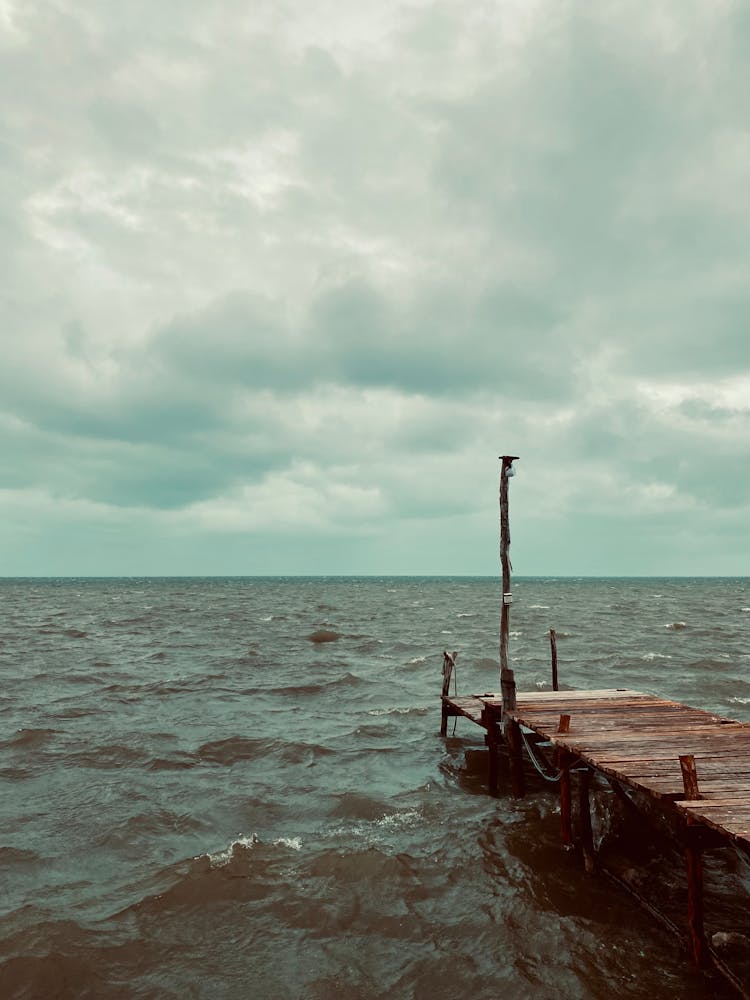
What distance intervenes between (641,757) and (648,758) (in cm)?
10

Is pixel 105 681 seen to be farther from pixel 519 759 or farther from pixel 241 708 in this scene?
pixel 519 759

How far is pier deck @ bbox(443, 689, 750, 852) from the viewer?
7.60 meters

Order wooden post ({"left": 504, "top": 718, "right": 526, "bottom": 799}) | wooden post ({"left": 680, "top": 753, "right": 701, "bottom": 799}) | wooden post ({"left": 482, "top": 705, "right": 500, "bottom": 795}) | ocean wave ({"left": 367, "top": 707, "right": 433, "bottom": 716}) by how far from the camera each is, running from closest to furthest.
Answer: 1. wooden post ({"left": 680, "top": 753, "right": 701, "bottom": 799})
2. wooden post ({"left": 504, "top": 718, "right": 526, "bottom": 799})
3. wooden post ({"left": 482, "top": 705, "right": 500, "bottom": 795})
4. ocean wave ({"left": 367, "top": 707, "right": 433, "bottom": 716})

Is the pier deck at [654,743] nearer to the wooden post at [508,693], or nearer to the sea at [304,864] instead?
the wooden post at [508,693]

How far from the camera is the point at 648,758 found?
9461 millimetres

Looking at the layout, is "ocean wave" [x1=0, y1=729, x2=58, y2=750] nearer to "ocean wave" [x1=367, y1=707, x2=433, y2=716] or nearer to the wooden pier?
"ocean wave" [x1=367, y1=707, x2=433, y2=716]

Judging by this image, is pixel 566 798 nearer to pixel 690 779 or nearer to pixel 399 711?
pixel 690 779

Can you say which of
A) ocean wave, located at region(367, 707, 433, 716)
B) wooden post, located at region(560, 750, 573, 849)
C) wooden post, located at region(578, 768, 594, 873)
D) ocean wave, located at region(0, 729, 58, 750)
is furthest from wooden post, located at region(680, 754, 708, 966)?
ocean wave, located at region(0, 729, 58, 750)

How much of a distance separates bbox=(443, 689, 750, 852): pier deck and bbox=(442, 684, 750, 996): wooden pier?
0.04 feet

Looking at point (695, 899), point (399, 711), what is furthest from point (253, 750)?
point (695, 899)

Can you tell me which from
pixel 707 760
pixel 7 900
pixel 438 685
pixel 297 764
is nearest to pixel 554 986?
pixel 707 760

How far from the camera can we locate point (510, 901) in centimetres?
915

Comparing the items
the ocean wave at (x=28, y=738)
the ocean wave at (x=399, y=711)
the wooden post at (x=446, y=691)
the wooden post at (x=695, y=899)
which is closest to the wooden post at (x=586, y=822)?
the wooden post at (x=695, y=899)

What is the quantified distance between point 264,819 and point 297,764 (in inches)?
129
